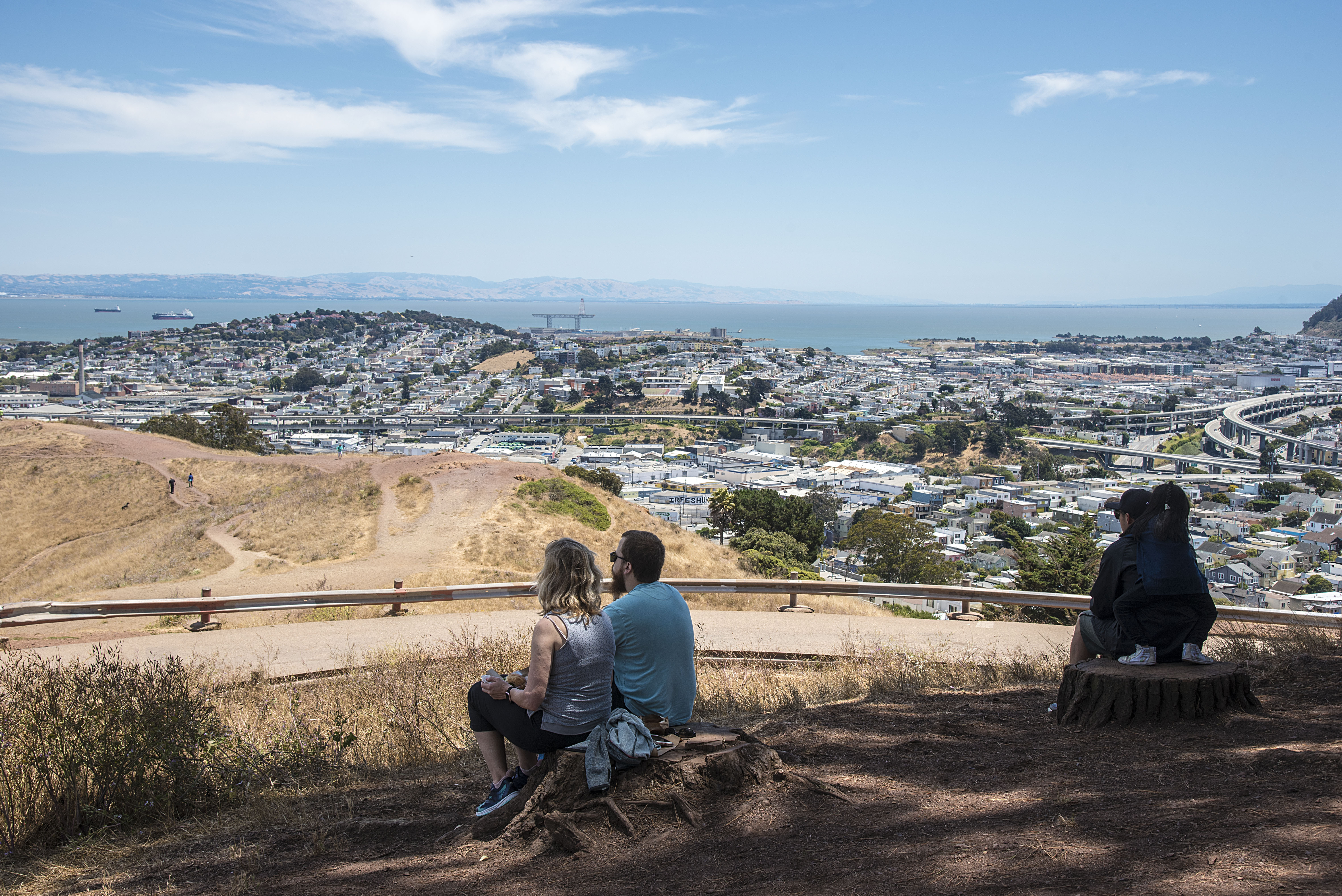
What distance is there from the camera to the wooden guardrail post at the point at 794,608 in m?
11.1

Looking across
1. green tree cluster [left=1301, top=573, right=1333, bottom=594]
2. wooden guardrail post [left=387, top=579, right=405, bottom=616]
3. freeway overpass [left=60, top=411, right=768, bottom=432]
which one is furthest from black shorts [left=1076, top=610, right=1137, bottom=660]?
freeway overpass [left=60, top=411, right=768, bottom=432]

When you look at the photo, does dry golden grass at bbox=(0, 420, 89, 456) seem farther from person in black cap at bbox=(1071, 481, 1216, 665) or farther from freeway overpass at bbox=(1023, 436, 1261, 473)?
freeway overpass at bbox=(1023, 436, 1261, 473)

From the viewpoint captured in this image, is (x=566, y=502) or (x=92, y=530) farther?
(x=92, y=530)

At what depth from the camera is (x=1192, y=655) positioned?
4.23 metres

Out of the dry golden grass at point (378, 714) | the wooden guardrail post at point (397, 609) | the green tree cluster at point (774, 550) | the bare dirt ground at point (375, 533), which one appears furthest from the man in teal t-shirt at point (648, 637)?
the green tree cluster at point (774, 550)

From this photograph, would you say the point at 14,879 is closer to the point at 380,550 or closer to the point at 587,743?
the point at 587,743

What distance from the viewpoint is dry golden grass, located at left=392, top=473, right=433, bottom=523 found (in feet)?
64.6

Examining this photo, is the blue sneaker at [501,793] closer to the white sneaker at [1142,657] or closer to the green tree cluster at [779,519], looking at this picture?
the white sneaker at [1142,657]

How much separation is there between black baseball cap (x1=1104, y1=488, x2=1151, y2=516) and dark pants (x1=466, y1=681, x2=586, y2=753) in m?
2.80

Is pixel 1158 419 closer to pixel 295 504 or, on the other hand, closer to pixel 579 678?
pixel 295 504

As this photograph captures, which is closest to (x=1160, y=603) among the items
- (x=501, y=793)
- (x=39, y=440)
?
(x=501, y=793)

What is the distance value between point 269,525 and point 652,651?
18.2 m

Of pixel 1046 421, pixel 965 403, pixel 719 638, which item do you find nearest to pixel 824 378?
pixel 965 403

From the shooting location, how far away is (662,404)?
85.5 metres
